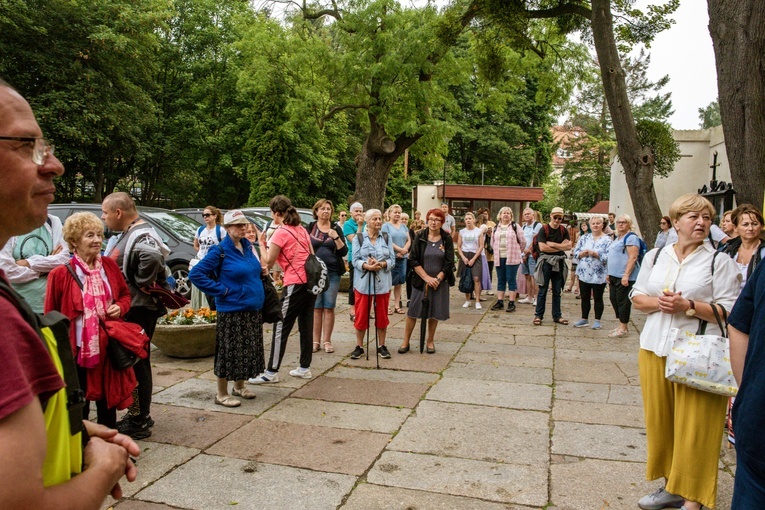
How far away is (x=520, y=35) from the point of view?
13.4 m

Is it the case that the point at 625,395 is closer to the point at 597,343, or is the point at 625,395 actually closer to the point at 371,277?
the point at 597,343

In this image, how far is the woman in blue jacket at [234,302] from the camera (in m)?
5.18

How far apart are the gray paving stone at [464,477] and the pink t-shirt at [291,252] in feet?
8.18

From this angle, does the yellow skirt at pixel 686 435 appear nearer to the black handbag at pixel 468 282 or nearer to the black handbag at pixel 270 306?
the black handbag at pixel 270 306

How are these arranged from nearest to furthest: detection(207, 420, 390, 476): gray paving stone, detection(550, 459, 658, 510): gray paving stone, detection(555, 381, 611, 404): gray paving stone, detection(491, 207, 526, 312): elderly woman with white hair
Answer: detection(550, 459, 658, 510): gray paving stone < detection(207, 420, 390, 476): gray paving stone < detection(555, 381, 611, 404): gray paving stone < detection(491, 207, 526, 312): elderly woman with white hair

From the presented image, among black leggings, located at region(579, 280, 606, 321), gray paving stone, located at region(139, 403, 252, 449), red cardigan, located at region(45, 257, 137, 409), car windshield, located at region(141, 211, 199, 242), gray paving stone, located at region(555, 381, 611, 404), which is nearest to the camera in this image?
red cardigan, located at region(45, 257, 137, 409)

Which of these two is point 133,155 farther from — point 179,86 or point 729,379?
point 729,379

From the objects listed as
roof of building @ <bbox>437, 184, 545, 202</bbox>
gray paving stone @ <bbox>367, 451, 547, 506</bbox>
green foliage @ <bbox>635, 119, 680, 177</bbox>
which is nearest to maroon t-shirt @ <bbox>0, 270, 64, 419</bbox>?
gray paving stone @ <bbox>367, 451, 547, 506</bbox>

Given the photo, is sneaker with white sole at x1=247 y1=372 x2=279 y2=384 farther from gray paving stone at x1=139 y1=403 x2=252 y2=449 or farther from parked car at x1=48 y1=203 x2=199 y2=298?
parked car at x1=48 y1=203 x2=199 y2=298

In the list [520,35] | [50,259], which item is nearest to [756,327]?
[50,259]

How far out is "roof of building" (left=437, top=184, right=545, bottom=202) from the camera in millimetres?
29453

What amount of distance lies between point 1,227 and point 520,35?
13.8m

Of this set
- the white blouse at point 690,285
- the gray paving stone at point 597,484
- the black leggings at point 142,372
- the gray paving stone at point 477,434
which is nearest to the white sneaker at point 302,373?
the gray paving stone at point 477,434

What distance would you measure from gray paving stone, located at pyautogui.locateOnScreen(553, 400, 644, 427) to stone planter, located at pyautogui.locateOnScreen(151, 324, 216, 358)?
13.1ft
